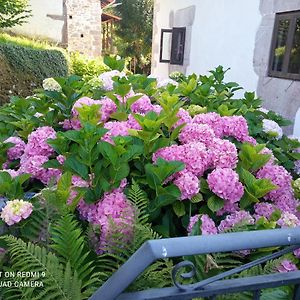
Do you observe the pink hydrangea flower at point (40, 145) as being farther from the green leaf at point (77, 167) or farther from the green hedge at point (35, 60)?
the green hedge at point (35, 60)

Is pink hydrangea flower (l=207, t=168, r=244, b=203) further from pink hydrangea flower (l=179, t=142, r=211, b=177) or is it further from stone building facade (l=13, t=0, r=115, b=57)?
stone building facade (l=13, t=0, r=115, b=57)

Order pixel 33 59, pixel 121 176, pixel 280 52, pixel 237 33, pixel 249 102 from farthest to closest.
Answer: pixel 33 59, pixel 237 33, pixel 280 52, pixel 249 102, pixel 121 176

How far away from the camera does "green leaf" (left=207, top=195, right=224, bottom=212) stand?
4.00 ft

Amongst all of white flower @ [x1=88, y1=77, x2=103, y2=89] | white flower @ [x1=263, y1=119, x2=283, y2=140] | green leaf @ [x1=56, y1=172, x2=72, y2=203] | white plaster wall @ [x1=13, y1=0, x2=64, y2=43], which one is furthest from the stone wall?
white plaster wall @ [x1=13, y1=0, x2=64, y2=43]

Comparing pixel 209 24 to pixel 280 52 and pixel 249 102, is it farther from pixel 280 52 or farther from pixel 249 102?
pixel 249 102

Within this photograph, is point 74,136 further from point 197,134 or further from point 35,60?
point 35,60

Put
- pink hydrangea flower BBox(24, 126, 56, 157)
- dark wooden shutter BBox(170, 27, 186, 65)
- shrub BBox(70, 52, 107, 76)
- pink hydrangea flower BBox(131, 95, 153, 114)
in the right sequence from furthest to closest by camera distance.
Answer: shrub BBox(70, 52, 107, 76) → dark wooden shutter BBox(170, 27, 186, 65) → pink hydrangea flower BBox(131, 95, 153, 114) → pink hydrangea flower BBox(24, 126, 56, 157)

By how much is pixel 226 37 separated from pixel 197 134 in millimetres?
4137

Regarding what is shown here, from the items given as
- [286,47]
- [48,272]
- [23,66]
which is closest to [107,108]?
[48,272]

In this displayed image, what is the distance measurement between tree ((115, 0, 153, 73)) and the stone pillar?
373 inches

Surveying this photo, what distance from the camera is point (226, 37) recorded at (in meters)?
5.17

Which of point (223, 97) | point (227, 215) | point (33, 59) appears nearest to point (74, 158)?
point (227, 215)

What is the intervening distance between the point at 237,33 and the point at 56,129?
3869 mm

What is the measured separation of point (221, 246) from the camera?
0.68 meters
